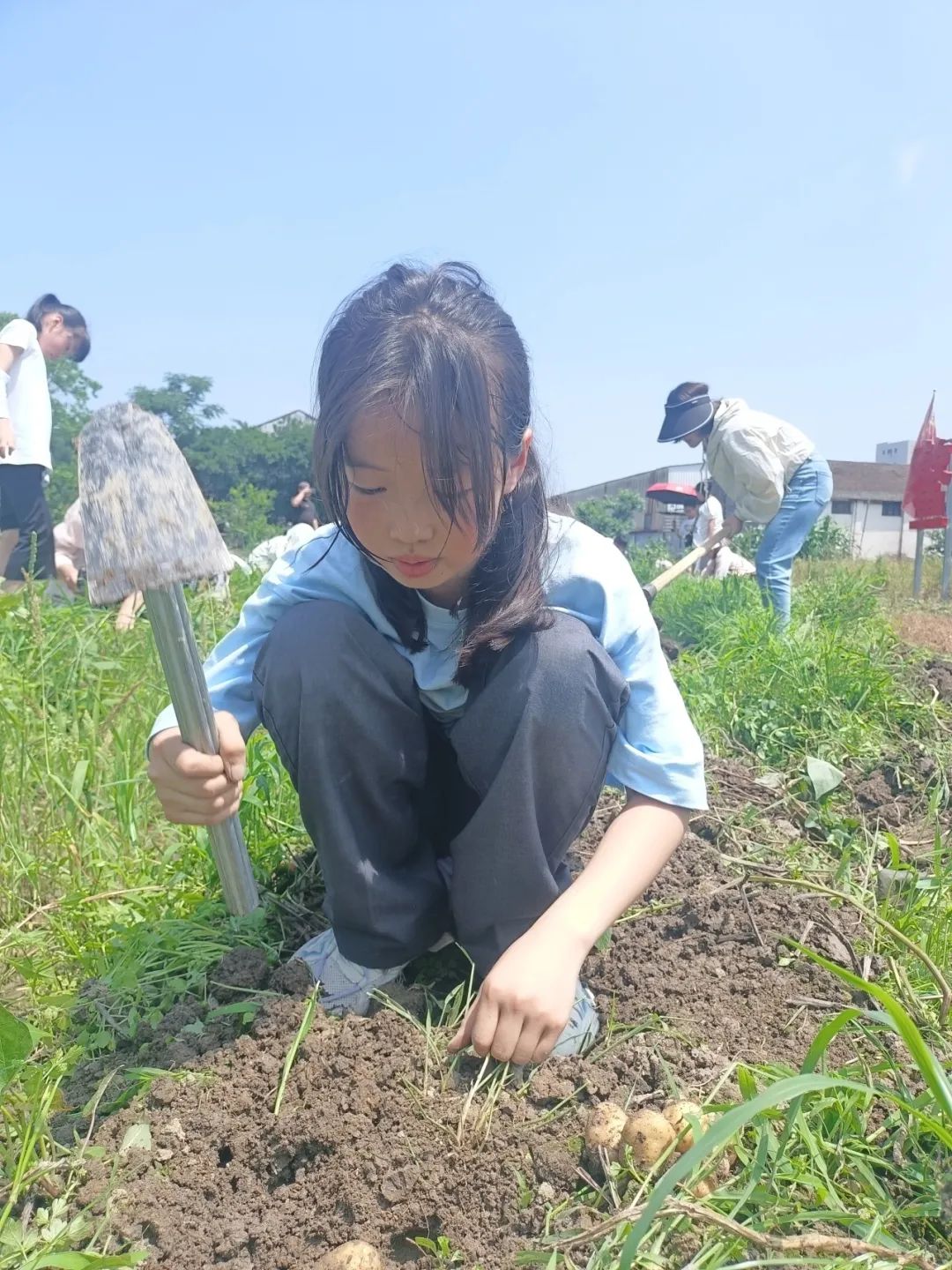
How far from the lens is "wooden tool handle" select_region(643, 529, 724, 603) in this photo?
4.50 metres

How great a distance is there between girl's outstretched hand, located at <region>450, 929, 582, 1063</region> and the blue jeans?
12.9 ft

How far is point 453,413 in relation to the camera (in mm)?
1115

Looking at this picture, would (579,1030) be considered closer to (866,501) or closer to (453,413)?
(453,413)

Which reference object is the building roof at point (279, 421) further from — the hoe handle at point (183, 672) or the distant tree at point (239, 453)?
the hoe handle at point (183, 672)

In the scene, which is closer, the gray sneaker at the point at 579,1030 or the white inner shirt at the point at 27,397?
the gray sneaker at the point at 579,1030

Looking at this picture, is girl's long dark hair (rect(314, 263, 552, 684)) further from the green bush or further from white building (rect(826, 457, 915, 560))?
white building (rect(826, 457, 915, 560))

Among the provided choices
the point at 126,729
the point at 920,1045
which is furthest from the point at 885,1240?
the point at 126,729

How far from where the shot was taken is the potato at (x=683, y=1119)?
104 cm

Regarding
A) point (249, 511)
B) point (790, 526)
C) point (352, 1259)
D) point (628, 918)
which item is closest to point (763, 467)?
point (790, 526)

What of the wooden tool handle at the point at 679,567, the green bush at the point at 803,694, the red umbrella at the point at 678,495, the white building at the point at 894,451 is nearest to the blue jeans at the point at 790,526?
the wooden tool handle at the point at 679,567

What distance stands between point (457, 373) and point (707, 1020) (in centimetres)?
98

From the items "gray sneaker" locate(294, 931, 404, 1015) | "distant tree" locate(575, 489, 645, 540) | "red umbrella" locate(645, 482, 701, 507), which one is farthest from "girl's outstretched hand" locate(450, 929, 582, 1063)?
"distant tree" locate(575, 489, 645, 540)

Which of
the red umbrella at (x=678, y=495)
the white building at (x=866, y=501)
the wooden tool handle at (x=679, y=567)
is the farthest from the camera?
the white building at (x=866, y=501)

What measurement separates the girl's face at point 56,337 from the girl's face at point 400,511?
11.6ft
